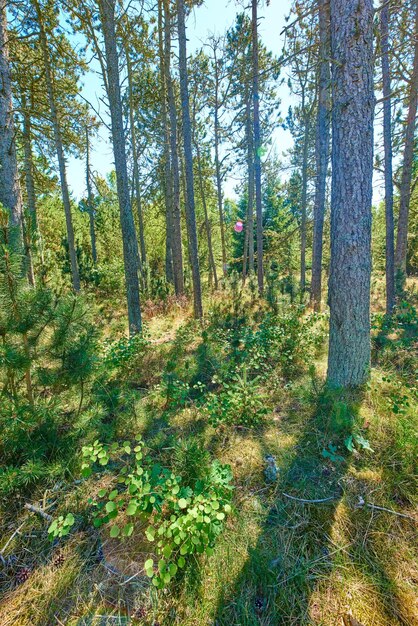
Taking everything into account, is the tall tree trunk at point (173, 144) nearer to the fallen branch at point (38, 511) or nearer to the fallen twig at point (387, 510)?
the fallen branch at point (38, 511)

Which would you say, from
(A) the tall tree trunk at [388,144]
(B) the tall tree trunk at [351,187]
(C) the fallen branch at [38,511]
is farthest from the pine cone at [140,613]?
(A) the tall tree trunk at [388,144]

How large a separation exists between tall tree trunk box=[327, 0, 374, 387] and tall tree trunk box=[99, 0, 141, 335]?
344cm

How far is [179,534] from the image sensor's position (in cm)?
150

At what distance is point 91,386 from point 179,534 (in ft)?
5.00

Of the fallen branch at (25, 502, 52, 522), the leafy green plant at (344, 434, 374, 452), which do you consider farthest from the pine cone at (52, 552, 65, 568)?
the leafy green plant at (344, 434, 374, 452)

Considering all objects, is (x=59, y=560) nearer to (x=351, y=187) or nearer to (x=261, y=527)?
(x=261, y=527)

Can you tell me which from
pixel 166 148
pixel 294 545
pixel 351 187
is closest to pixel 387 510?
pixel 294 545

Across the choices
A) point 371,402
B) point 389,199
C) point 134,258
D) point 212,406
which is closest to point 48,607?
point 212,406

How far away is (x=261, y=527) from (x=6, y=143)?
16.4 feet

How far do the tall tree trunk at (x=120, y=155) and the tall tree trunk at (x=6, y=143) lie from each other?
1.42 m

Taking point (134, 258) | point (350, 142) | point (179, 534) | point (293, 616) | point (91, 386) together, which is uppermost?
point (350, 142)

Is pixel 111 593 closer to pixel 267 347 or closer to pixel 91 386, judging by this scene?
pixel 91 386

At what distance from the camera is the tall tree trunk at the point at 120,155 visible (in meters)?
4.32

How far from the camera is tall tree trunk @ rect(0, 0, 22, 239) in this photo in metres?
3.38
